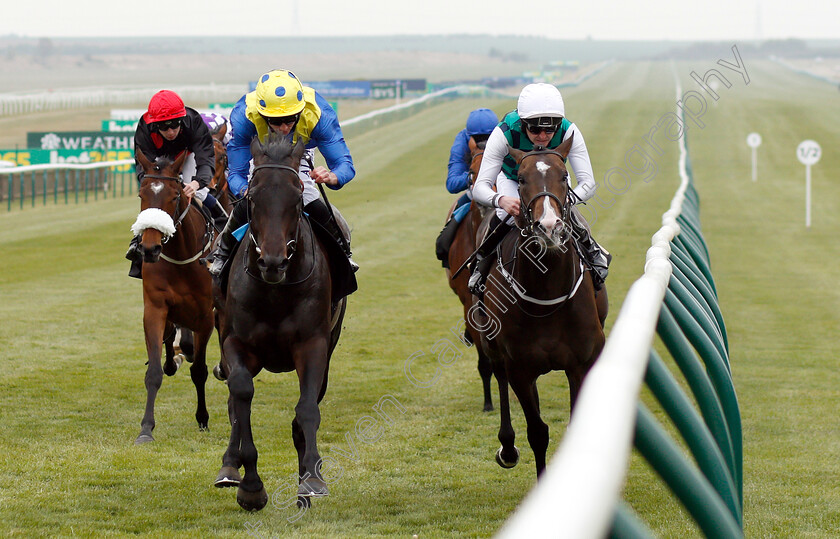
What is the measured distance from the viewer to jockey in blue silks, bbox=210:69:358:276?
548cm

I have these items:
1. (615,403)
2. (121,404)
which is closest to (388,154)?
(121,404)

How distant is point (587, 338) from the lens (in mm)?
5516

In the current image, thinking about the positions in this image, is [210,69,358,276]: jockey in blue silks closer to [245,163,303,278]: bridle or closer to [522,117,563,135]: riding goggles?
[245,163,303,278]: bridle

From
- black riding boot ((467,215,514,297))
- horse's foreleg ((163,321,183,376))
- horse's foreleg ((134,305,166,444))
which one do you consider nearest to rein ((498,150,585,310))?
black riding boot ((467,215,514,297))

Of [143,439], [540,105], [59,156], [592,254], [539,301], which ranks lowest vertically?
[59,156]

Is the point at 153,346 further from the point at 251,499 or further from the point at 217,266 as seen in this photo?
the point at 251,499

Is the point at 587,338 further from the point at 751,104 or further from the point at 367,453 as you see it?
the point at 751,104

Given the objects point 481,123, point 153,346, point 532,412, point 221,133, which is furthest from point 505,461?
point 221,133

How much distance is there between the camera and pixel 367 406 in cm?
812

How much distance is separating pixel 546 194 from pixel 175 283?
10.8 feet

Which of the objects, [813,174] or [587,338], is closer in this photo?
[587,338]

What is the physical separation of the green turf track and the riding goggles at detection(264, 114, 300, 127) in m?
1.90

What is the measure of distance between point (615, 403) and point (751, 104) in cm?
5474

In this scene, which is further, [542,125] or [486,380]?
[486,380]
